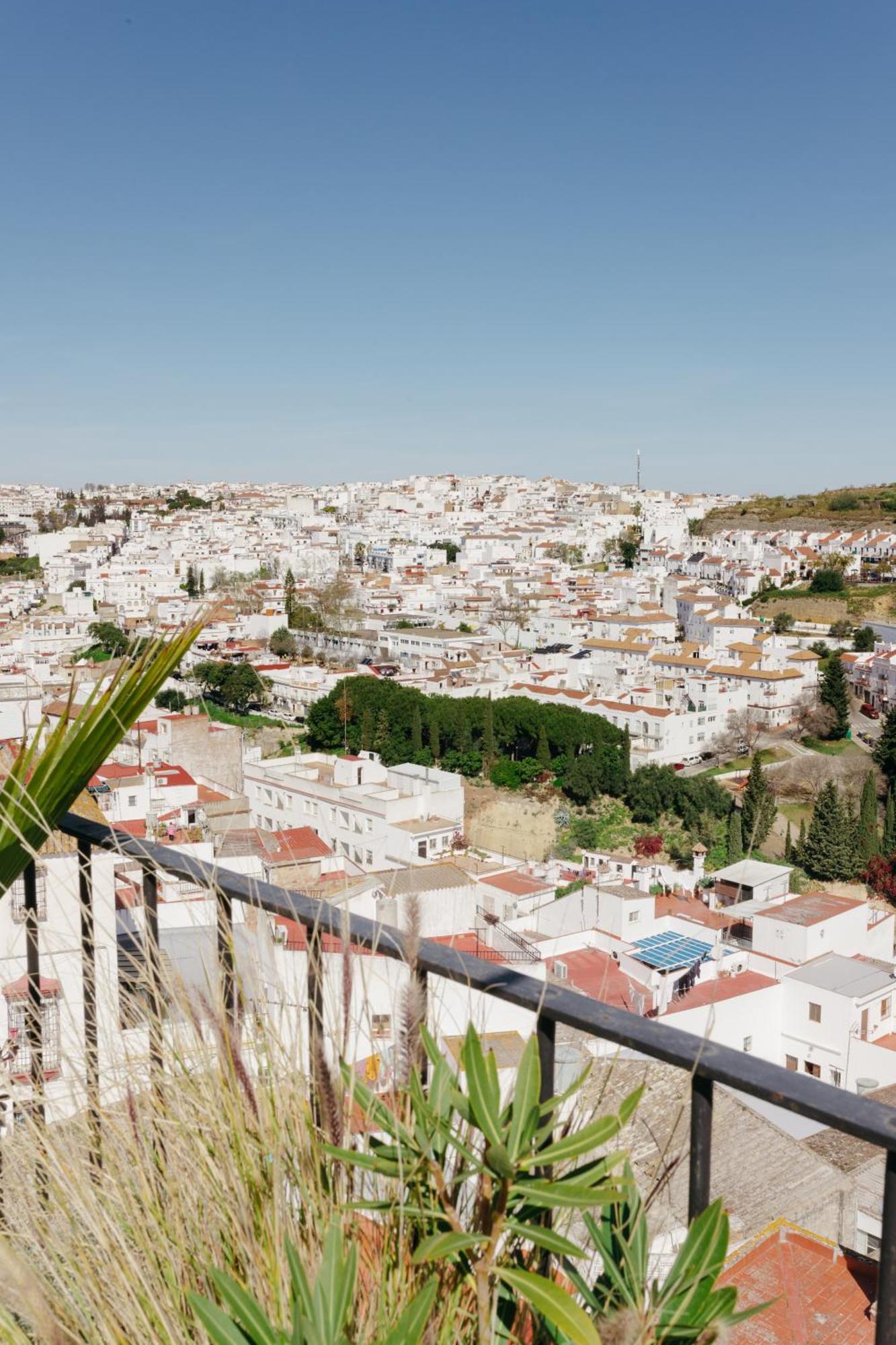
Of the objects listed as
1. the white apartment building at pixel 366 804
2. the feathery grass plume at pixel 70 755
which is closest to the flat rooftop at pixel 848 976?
the white apartment building at pixel 366 804

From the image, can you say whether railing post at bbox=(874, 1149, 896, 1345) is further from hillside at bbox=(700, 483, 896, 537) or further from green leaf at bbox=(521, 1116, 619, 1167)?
hillside at bbox=(700, 483, 896, 537)

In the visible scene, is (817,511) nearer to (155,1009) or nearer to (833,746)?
(833,746)

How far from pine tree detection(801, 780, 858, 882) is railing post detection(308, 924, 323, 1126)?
15566mm

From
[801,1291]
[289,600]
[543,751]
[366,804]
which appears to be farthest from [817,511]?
[801,1291]

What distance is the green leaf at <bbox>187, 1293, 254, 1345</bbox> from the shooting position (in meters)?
0.62

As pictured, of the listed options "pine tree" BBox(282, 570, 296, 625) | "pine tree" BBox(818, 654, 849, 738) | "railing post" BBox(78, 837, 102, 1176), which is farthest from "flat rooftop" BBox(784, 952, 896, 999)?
"pine tree" BBox(282, 570, 296, 625)

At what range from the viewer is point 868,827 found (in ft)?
53.5

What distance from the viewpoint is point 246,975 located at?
0.94 meters

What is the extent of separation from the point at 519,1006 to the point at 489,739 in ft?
64.7

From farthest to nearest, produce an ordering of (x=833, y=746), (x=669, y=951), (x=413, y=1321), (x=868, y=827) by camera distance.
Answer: (x=833, y=746)
(x=868, y=827)
(x=669, y=951)
(x=413, y=1321)

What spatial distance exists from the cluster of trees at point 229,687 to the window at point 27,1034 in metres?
21.2

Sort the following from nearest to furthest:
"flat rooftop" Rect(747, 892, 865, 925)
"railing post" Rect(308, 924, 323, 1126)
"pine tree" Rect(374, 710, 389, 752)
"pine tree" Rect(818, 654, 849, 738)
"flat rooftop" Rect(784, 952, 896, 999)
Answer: "railing post" Rect(308, 924, 323, 1126) → "flat rooftop" Rect(784, 952, 896, 999) → "flat rooftop" Rect(747, 892, 865, 925) → "pine tree" Rect(374, 710, 389, 752) → "pine tree" Rect(818, 654, 849, 738)

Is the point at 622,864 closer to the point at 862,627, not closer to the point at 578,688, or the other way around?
the point at 578,688

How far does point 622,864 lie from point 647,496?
218ft
